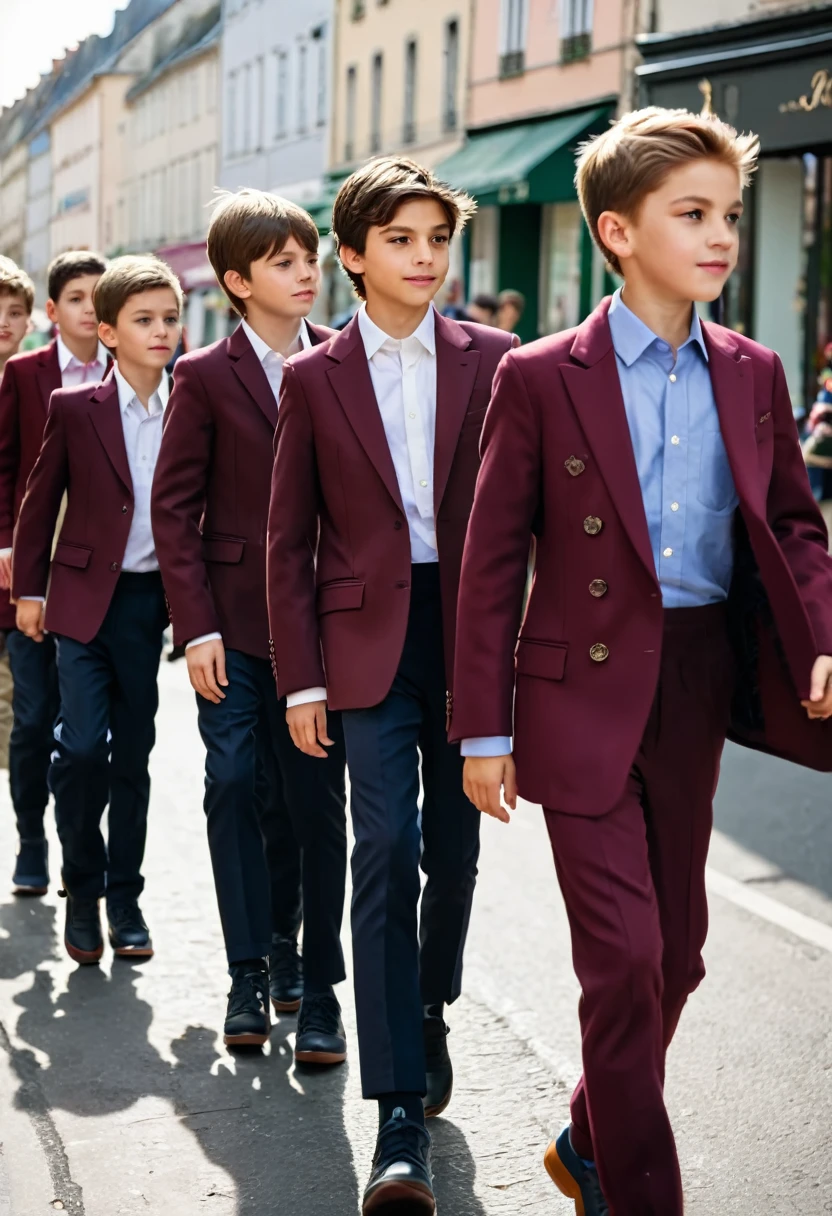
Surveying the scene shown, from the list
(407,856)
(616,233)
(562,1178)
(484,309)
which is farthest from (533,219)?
(562,1178)

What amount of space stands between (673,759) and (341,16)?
134 ft

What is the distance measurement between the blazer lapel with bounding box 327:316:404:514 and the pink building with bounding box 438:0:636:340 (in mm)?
23633

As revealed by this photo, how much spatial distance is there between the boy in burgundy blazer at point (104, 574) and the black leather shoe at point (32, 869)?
70 cm

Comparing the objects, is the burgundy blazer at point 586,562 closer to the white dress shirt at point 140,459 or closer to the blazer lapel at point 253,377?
the blazer lapel at point 253,377

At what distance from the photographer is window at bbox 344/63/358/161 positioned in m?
41.4

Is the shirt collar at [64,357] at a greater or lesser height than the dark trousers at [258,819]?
greater

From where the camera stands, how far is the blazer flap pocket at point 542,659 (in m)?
3.62

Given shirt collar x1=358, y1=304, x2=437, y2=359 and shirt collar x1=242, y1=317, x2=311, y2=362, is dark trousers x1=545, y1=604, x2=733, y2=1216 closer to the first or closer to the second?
shirt collar x1=358, y1=304, x2=437, y2=359

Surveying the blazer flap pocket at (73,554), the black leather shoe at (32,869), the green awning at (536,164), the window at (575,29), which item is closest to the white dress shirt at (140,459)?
the blazer flap pocket at (73,554)

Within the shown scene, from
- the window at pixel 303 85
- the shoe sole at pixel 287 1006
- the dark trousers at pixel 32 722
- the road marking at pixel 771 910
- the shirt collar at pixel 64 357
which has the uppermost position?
the window at pixel 303 85

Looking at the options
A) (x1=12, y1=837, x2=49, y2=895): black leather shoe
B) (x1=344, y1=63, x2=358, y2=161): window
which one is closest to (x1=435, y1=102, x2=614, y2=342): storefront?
(x1=344, y1=63, x2=358, y2=161): window

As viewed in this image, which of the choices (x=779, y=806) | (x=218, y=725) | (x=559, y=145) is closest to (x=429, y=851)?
(x=218, y=725)

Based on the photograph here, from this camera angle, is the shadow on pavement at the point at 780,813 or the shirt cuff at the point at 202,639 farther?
the shadow on pavement at the point at 780,813

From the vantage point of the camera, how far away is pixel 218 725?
5.22 m
